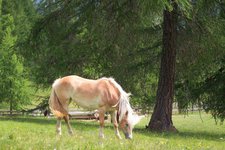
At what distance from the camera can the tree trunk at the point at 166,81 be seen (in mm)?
18438

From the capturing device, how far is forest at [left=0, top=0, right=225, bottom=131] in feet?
56.7

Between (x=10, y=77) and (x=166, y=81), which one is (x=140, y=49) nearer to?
(x=166, y=81)

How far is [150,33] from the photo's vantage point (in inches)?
782

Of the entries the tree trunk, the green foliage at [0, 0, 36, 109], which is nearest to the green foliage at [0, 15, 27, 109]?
the green foliage at [0, 0, 36, 109]

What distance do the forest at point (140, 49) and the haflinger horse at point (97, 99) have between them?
3861mm

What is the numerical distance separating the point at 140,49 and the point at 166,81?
8.55 feet

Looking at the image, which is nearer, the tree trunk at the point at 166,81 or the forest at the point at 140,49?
the forest at the point at 140,49

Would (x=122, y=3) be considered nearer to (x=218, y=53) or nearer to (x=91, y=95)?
(x=218, y=53)

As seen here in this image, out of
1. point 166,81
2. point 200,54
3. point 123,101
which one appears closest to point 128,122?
point 123,101

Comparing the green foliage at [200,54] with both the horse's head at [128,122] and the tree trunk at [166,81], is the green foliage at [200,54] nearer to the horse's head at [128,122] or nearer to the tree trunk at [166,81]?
the tree trunk at [166,81]

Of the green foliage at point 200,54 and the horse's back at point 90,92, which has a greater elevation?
the green foliage at point 200,54

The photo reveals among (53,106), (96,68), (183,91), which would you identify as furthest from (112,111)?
(96,68)

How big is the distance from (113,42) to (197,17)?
3.83 m

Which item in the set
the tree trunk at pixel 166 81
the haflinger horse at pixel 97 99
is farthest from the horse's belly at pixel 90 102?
the tree trunk at pixel 166 81
